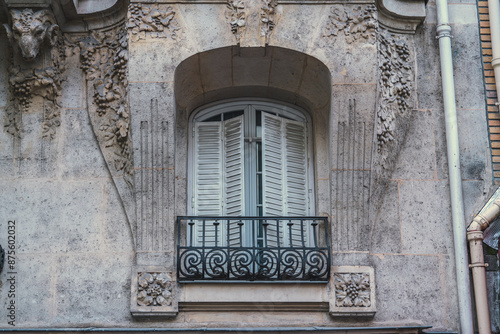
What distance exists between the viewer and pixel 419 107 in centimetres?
1112

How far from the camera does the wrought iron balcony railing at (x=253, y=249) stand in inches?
405

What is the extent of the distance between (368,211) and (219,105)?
7.54 ft

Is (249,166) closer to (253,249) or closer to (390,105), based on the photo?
(253,249)

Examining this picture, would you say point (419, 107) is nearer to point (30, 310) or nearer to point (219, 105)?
point (219, 105)

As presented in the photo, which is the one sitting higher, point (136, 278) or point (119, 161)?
point (119, 161)

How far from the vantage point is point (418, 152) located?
431 inches

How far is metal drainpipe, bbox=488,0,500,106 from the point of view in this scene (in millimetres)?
11148

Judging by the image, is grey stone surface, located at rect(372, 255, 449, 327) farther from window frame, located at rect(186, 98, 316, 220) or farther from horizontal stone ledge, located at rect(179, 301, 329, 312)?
window frame, located at rect(186, 98, 316, 220)

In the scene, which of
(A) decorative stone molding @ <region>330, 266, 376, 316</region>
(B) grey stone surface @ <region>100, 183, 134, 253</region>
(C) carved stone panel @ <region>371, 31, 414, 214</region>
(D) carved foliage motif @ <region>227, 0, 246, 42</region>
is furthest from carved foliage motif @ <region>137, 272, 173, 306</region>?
(D) carved foliage motif @ <region>227, 0, 246, 42</region>

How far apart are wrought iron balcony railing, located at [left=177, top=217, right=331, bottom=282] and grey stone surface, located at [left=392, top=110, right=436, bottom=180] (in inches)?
43.3

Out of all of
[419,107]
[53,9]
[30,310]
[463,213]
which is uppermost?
[53,9]

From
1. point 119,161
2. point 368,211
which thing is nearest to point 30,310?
point 119,161

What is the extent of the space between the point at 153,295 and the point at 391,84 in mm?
3562

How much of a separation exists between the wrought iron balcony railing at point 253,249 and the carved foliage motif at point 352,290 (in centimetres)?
18
